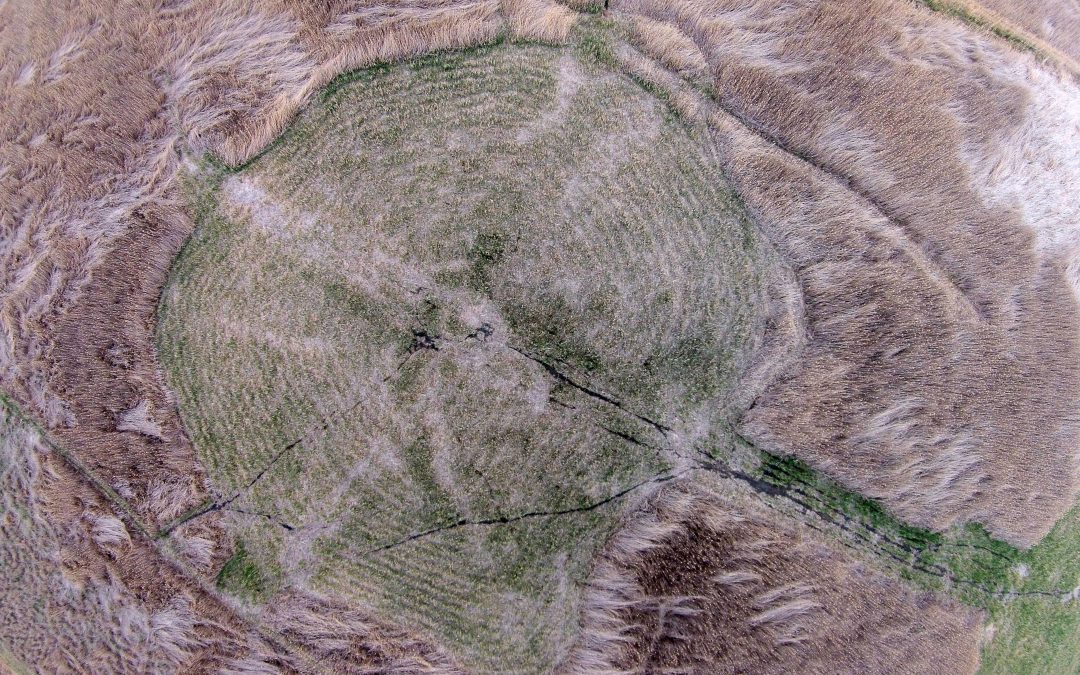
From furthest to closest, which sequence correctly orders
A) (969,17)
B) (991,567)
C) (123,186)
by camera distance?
(991,567) < (969,17) < (123,186)

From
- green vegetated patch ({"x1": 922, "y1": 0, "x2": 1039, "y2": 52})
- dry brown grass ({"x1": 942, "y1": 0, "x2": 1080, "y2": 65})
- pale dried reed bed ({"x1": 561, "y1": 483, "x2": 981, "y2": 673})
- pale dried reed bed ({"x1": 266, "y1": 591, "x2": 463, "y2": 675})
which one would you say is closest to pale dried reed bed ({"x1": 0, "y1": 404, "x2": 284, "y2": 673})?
pale dried reed bed ({"x1": 266, "y1": 591, "x2": 463, "y2": 675})

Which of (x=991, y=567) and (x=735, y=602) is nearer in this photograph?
(x=735, y=602)

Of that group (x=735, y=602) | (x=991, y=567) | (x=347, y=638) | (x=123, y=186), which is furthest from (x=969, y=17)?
(x=347, y=638)

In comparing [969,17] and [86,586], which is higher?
[969,17]

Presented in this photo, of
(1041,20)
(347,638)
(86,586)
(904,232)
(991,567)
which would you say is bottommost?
(347,638)

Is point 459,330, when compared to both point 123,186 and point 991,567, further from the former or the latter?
point 991,567

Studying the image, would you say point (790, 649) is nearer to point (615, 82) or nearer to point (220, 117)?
point (615, 82)

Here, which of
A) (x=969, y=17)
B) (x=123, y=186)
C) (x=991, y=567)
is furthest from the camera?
(x=991, y=567)

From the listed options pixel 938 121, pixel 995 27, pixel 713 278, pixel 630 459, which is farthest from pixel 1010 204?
pixel 630 459
